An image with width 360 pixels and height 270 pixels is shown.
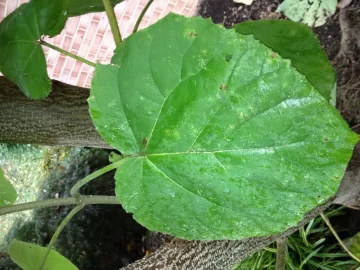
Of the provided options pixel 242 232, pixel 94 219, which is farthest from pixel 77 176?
pixel 242 232

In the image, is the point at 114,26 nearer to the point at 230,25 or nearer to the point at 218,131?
the point at 218,131

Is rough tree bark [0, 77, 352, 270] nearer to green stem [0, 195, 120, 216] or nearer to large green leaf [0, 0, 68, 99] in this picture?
large green leaf [0, 0, 68, 99]

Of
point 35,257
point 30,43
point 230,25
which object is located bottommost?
point 35,257

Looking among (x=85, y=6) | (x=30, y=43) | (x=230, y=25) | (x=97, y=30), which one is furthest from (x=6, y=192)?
(x=97, y=30)

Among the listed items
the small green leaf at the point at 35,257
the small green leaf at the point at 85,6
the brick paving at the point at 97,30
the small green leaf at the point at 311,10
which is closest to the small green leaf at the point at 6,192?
the small green leaf at the point at 35,257

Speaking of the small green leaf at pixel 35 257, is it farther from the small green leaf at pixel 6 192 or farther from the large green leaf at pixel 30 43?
the large green leaf at pixel 30 43

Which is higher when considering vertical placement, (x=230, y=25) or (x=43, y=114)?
(x=230, y=25)

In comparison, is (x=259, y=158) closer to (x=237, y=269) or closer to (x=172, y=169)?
(x=172, y=169)
